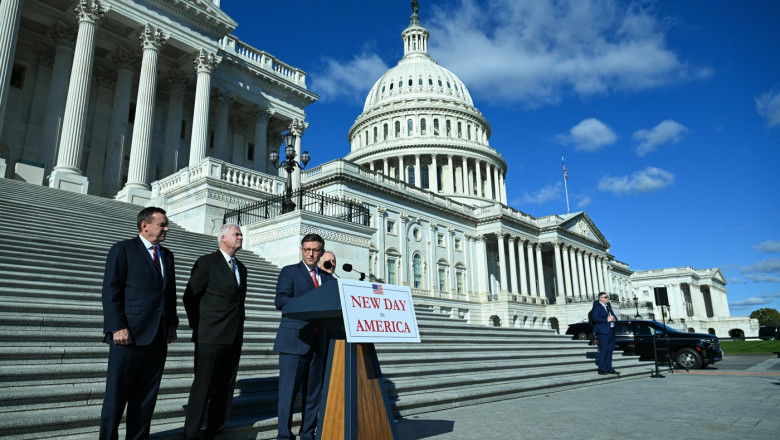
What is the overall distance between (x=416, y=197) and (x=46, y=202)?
39312 mm

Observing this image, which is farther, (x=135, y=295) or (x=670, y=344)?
(x=670, y=344)

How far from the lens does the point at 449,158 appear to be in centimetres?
7725

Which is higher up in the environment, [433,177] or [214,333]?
[433,177]

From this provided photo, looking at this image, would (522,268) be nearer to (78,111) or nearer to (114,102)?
(114,102)

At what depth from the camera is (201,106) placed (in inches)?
1058

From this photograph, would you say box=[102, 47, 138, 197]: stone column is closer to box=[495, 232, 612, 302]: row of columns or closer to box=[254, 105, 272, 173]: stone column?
box=[254, 105, 272, 173]: stone column

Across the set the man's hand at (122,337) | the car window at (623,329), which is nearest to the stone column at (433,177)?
the car window at (623,329)

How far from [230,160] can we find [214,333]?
31.0 m

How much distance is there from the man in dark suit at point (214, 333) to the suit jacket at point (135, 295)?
298 mm

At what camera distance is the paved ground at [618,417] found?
5.87 m

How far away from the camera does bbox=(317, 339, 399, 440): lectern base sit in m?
4.23

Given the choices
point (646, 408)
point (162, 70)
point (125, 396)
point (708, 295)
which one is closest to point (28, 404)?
point (125, 396)

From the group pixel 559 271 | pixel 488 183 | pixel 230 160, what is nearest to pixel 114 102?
pixel 230 160

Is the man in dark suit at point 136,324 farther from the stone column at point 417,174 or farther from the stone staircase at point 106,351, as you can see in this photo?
the stone column at point 417,174
